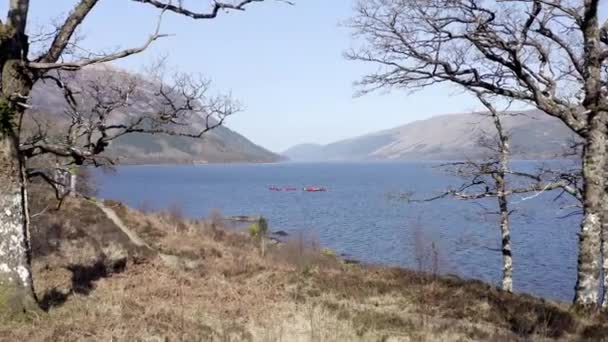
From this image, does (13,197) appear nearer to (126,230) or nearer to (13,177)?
(13,177)

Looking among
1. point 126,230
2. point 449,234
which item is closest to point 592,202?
point 126,230

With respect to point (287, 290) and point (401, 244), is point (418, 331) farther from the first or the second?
point (401, 244)

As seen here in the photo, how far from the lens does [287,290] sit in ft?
45.0

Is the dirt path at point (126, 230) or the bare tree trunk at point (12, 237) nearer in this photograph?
the bare tree trunk at point (12, 237)

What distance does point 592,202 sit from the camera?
1256 cm

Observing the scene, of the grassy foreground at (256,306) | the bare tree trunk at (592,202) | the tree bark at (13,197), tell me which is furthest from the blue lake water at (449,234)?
the tree bark at (13,197)

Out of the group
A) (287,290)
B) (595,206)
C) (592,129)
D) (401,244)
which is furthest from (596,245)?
(401,244)

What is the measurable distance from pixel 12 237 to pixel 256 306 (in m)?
4.85

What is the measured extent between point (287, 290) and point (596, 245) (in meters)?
7.10

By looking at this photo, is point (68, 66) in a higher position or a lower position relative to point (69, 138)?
higher

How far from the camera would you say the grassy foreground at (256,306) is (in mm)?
9180

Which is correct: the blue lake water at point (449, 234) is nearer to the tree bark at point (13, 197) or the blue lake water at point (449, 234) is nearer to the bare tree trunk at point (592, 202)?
the bare tree trunk at point (592, 202)

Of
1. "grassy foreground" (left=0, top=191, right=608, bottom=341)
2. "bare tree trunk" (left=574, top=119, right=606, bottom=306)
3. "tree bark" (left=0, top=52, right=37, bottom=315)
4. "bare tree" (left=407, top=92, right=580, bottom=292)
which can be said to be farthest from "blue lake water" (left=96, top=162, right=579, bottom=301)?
"tree bark" (left=0, top=52, right=37, bottom=315)

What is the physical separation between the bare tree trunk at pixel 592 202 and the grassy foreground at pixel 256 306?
36.8 inches
